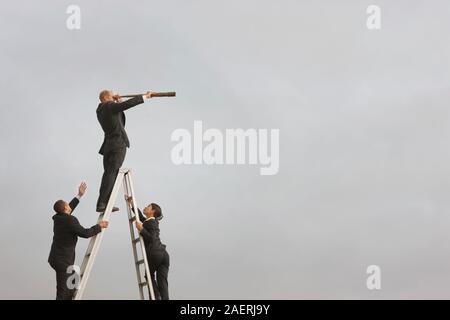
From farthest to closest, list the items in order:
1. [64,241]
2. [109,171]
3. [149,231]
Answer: [149,231] → [109,171] → [64,241]

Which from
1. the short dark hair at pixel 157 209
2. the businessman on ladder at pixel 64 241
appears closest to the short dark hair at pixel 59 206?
the businessman on ladder at pixel 64 241

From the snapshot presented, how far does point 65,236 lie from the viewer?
11.4 meters

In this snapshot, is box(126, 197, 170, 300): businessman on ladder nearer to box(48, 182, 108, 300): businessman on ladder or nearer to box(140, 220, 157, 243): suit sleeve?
box(140, 220, 157, 243): suit sleeve

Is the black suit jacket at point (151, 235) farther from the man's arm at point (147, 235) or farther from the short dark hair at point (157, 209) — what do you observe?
the short dark hair at point (157, 209)

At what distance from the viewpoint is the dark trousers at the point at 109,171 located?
39.1ft

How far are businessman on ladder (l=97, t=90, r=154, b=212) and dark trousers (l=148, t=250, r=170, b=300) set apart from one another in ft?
3.91

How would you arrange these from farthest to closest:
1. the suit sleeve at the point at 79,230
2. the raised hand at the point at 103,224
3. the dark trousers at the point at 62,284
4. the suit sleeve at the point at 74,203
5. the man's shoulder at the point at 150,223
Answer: the man's shoulder at the point at 150,223 → the suit sleeve at the point at 74,203 → the raised hand at the point at 103,224 → the suit sleeve at the point at 79,230 → the dark trousers at the point at 62,284

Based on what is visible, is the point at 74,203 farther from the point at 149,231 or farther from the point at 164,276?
the point at 164,276

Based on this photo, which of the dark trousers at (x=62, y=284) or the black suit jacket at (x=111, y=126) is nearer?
the dark trousers at (x=62, y=284)

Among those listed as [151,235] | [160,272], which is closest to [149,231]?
[151,235]

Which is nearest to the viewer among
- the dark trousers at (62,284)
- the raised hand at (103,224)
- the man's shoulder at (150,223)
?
the dark trousers at (62,284)

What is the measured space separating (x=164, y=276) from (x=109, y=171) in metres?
2.23

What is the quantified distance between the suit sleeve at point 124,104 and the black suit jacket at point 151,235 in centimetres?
214
